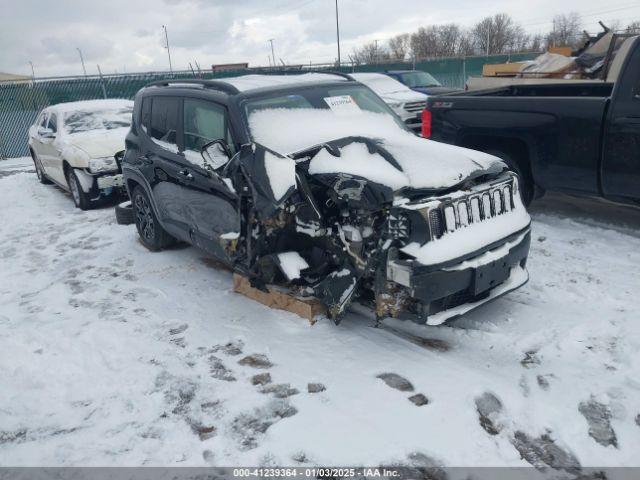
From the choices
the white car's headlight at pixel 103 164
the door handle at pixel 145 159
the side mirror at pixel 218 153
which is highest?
the side mirror at pixel 218 153

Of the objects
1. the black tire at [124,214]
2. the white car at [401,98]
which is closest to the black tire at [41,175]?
the black tire at [124,214]

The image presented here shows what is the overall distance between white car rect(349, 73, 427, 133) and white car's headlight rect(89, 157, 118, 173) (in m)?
5.56

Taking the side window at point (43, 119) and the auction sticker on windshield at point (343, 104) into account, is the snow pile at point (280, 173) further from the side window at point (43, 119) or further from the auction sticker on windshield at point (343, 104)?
the side window at point (43, 119)

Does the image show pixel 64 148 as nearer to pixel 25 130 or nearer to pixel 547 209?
pixel 547 209

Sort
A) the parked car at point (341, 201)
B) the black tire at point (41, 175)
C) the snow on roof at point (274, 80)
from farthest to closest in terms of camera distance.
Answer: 1. the black tire at point (41, 175)
2. the snow on roof at point (274, 80)
3. the parked car at point (341, 201)

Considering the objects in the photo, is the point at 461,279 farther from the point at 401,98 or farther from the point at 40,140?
the point at 401,98

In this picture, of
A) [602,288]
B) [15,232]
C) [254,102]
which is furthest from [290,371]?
[15,232]

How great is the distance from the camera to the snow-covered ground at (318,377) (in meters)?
2.85

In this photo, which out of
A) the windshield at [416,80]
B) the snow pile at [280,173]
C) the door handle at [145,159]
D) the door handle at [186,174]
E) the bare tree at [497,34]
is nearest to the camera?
the snow pile at [280,173]

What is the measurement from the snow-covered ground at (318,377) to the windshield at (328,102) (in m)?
1.79

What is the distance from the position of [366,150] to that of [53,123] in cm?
788

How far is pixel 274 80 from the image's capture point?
16.2 feet

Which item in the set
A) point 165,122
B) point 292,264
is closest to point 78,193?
point 165,122

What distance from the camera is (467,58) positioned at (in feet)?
Answer: 82.8
